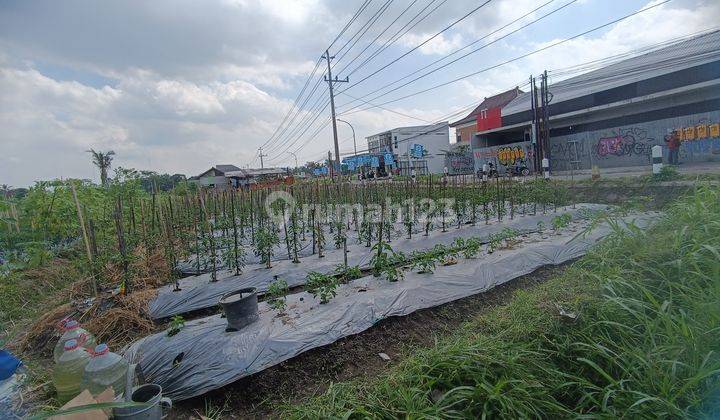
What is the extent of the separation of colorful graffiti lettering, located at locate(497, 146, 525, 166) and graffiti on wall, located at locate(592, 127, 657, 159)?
4176mm

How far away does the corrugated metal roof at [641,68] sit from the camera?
13.7 meters

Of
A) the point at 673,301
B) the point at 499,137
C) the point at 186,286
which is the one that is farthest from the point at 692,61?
the point at 186,286

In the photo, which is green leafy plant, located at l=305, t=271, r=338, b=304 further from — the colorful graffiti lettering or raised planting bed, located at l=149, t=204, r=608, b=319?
the colorful graffiti lettering

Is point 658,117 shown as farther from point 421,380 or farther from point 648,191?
point 421,380

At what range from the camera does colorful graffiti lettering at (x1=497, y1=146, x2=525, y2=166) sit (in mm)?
20831

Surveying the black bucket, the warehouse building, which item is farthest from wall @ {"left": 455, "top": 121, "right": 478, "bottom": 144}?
the black bucket

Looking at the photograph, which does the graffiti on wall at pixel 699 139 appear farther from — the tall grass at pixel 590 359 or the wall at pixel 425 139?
the wall at pixel 425 139

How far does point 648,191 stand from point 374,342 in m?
9.37

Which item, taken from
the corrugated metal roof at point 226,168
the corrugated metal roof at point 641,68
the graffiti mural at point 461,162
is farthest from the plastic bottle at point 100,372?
the corrugated metal roof at point 226,168

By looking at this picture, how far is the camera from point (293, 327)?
9.55 ft

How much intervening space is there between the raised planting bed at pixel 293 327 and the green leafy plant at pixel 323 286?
7 cm

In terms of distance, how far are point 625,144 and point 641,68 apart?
356cm

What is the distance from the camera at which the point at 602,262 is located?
2.89 m

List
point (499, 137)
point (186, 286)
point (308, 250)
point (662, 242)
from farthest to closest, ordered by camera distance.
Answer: point (499, 137) → point (308, 250) → point (186, 286) → point (662, 242)
